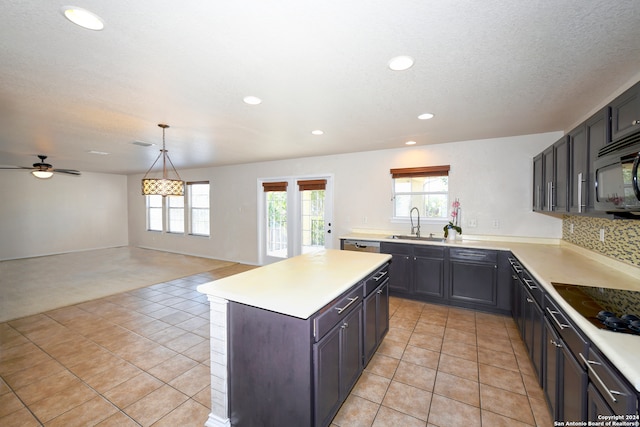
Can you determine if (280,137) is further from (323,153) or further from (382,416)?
(382,416)

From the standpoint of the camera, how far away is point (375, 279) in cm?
234

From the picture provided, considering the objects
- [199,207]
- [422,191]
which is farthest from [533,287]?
[199,207]

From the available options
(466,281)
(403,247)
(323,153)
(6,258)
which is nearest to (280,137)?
(323,153)

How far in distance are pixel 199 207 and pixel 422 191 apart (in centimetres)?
579

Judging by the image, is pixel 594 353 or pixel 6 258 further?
pixel 6 258

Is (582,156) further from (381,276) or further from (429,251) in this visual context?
(429,251)

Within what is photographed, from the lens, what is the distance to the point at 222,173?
22.0 ft

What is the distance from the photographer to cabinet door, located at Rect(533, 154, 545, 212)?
316 centimetres

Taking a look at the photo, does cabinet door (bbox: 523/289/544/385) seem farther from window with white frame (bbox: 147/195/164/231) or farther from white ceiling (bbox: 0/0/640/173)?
window with white frame (bbox: 147/195/164/231)

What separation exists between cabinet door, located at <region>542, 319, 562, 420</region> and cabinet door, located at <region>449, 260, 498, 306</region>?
5.49 ft

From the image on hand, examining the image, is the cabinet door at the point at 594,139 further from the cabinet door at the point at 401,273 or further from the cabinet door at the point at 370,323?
the cabinet door at the point at 401,273

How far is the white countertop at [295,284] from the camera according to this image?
58.0 inches

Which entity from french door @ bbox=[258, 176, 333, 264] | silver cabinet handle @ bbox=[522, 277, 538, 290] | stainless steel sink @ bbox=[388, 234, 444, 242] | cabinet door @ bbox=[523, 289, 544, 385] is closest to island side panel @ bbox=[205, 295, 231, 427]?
cabinet door @ bbox=[523, 289, 544, 385]

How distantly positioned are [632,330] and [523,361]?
1.62m
